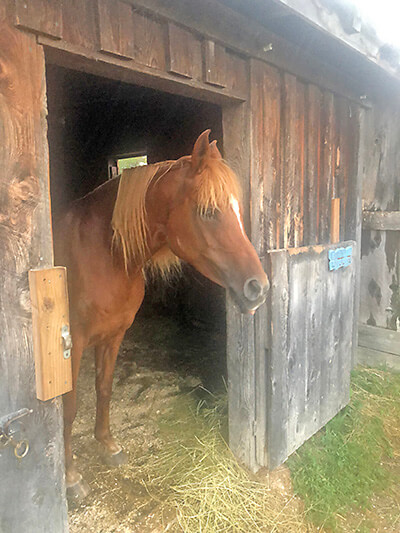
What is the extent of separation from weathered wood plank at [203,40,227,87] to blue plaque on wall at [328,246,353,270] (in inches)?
51.9

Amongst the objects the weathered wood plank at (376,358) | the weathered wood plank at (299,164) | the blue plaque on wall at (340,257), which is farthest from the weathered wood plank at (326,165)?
the weathered wood plank at (376,358)

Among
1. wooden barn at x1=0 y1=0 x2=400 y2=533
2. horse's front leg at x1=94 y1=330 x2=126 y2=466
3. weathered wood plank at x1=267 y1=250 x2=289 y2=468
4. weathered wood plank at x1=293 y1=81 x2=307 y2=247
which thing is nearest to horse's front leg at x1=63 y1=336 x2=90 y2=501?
horse's front leg at x1=94 y1=330 x2=126 y2=466

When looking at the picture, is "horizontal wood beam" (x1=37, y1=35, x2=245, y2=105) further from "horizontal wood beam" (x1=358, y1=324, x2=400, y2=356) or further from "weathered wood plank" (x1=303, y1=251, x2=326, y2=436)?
"horizontal wood beam" (x1=358, y1=324, x2=400, y2=356)

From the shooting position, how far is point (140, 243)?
1781 mm

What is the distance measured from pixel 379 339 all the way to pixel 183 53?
2924 millimetres

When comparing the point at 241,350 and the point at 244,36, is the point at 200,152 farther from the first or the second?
the point at 241,350

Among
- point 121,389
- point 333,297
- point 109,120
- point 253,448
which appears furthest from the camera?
point 109,120

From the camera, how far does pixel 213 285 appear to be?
4480 millimetres

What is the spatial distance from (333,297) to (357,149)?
1175 mm

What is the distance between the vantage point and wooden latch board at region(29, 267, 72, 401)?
112cm

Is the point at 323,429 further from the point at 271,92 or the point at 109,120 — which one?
the point at 109,120

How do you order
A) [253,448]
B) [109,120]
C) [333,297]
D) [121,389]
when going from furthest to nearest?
[109,120] → [121,389] → [333,297] → [253,448]

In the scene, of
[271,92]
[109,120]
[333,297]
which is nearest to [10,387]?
[271,92]

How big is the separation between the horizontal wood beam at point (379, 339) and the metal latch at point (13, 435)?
307 centimetres
